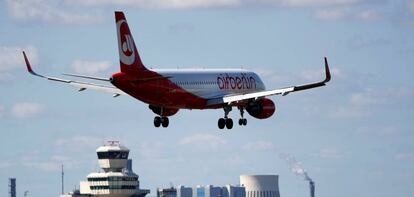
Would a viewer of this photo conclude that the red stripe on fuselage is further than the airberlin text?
No

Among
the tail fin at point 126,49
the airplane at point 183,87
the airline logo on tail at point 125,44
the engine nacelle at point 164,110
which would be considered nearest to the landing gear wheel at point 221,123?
the airplane at point 183,87

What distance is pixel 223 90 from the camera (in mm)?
175125

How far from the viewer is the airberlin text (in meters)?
176

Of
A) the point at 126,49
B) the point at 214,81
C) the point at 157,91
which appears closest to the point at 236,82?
the point at 214,81

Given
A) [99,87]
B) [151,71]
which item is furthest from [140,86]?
[99,87]

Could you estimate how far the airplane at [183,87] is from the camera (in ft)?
525

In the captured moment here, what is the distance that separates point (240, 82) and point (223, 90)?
4.20 metres

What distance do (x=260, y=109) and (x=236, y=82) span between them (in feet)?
24.3

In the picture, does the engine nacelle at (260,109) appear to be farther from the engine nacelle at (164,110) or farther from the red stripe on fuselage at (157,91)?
the engine nacelle at (164,110)

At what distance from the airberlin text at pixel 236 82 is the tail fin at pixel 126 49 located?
16.8 metres

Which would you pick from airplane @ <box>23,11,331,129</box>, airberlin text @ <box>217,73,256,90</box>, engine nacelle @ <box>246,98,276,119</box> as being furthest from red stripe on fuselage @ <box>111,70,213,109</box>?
airberlin text @ <box>217,73,256,90</box>

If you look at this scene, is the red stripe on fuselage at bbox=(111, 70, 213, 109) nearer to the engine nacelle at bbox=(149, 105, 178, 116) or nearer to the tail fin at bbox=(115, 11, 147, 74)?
the tail fin at bbox=(115, 11, 147, 74)

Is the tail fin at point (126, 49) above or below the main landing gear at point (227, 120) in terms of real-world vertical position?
above

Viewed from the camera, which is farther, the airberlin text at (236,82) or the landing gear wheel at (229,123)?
the airberlin text at (236,82)
